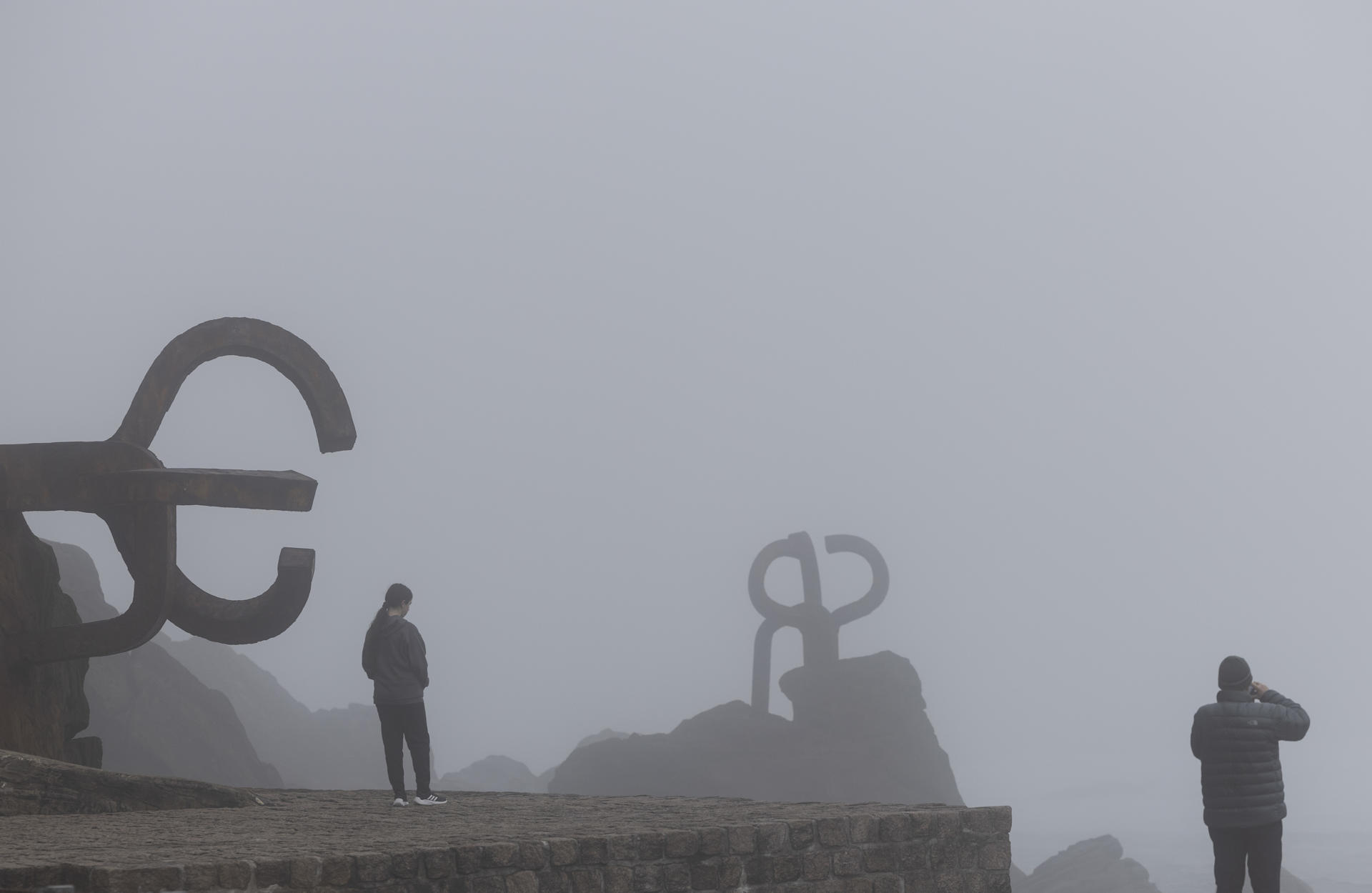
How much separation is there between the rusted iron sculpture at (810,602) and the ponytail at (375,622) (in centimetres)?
1971

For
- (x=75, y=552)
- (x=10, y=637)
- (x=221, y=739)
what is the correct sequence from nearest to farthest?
1. (x=10, y=637)
2. (x=221, y=739)
3. (x=75, y=552)

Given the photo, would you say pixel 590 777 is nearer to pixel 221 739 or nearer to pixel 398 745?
pixel 221 739

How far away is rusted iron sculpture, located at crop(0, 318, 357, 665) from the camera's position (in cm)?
927

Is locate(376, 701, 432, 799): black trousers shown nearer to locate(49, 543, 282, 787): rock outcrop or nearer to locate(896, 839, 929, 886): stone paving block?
locate(896, 839, 929, 886): stone paving block

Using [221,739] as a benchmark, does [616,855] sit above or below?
above

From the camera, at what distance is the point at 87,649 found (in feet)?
30.8

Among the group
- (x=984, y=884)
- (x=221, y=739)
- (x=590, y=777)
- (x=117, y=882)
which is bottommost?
(x=590, y=777)

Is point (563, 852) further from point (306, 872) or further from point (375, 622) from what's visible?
point (375, 622)

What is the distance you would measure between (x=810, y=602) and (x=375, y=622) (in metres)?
20.6

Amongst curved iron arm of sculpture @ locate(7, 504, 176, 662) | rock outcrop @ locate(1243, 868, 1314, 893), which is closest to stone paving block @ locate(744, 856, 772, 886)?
curved iron arm of sculpture @ locate(7, 504, 176, 662)

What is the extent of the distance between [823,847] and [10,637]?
6474 mm

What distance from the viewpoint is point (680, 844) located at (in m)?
5.57

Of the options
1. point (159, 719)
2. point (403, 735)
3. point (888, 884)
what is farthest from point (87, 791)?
point (159, 719)

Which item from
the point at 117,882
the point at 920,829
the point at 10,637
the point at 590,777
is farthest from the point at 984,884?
the point at 590,777
